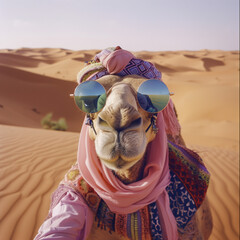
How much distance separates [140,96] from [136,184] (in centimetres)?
60

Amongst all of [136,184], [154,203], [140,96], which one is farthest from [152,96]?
[154,203]

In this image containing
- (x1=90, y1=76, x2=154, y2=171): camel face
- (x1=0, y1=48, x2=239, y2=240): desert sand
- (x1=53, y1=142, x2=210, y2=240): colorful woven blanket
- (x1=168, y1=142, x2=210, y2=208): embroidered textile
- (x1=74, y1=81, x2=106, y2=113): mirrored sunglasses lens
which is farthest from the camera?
(x1=0, y1=48, x2=239, y2=240): desert sand

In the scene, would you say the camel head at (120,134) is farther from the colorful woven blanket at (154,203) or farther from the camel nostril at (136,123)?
the colorful woven blanket at (154,203)

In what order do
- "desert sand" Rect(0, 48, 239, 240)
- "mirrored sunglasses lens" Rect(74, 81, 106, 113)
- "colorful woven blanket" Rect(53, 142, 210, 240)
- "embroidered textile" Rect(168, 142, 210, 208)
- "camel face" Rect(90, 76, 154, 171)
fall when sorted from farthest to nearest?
"desert sand" Rect(0, 48, 239, 240) → "embroidered textile" Rect(168, 142, 210, 208) → "colorful woven blanket" Rect(53, 142, 210, 240) → "mirrored sunglasses lens" Rect(74, 81, 106, 113) → "camel face" Rect(90, 76, 154, 171)

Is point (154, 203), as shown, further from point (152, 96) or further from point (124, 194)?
point (152, 96)

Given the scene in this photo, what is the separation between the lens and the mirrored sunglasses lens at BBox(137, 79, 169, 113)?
152 cm

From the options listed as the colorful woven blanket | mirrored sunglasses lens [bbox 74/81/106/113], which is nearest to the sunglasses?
mirrored sunglasses lens [bbox 74/81/106/113]

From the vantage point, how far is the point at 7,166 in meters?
3.82

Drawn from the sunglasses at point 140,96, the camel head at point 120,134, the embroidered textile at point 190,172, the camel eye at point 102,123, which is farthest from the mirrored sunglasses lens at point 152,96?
the embroidered textile at point 190,172

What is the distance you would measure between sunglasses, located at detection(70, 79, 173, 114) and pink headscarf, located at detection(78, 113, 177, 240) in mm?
226

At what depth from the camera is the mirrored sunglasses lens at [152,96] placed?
1524mm

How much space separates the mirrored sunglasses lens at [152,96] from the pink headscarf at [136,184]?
0.22m

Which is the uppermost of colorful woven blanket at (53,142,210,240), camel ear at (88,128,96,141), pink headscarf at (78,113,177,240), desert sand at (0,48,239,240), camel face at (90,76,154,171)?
camel face at (90,76,154,171)

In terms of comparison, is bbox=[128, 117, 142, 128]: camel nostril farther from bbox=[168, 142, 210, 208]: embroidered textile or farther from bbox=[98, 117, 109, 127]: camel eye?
bbox=[168, 142, 210, 208]: embroidered textile
